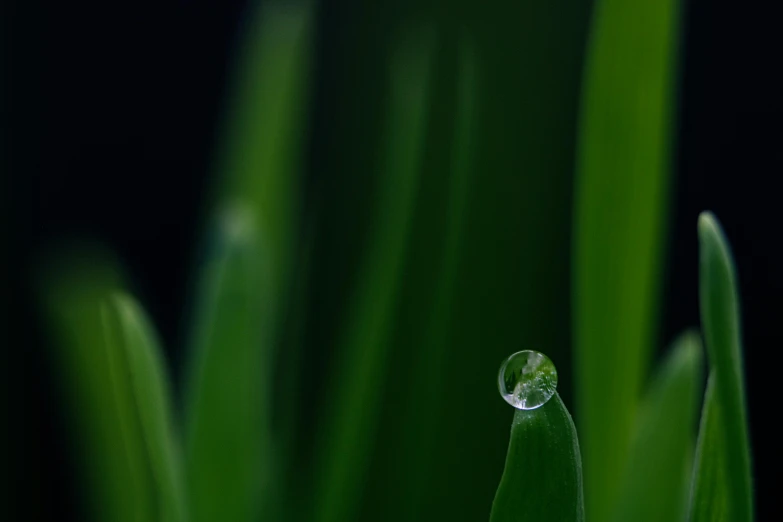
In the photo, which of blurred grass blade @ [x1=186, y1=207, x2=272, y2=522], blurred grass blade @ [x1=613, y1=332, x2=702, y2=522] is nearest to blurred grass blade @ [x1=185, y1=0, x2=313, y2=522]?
blurred grass blade @ [x1=186, y1=207, x2=272, y2=522]

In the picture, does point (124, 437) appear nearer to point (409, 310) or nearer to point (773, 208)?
point (409, 310)

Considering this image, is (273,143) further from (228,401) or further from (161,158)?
(161,158)

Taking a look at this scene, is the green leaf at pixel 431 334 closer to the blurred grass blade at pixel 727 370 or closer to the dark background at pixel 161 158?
the blurred grass blade at pixel 727 370

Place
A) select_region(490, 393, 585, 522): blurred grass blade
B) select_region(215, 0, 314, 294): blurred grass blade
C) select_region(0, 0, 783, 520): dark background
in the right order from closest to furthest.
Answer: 1. select_region(490, 393, 585, 522): blurred grass blade
2. select_region(215, 0, 314, 294): blurred grass blade
3. select_region(0, 0, 783, 520): dark background

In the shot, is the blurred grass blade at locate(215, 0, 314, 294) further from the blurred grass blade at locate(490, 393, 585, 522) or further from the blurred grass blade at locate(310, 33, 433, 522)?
the blurred grass blade at locate(490, 393, 585, 522)

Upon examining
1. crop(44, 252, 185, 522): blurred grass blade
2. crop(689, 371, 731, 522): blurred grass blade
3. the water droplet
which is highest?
the water droplet
